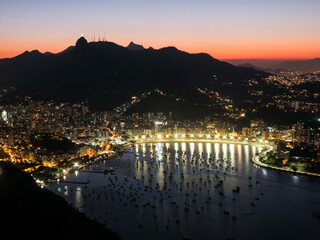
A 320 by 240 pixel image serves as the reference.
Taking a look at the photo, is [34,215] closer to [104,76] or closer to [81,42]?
[104,76]

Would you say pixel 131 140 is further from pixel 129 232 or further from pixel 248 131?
pixel 129 232

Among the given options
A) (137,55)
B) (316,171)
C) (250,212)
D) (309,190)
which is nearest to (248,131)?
(316,171)

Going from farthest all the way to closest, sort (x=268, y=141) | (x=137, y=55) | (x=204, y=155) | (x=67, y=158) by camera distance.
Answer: (x=137, y=55) → (x=268, y=141) → (x=204, y=155) → (x=67, y=158)

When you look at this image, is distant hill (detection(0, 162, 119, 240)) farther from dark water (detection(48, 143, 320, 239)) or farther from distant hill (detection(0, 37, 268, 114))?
distant hill (detection(0, 37, 268, 114))

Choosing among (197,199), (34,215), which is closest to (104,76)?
(197,199)

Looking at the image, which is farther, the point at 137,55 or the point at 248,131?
the point at 137,55
